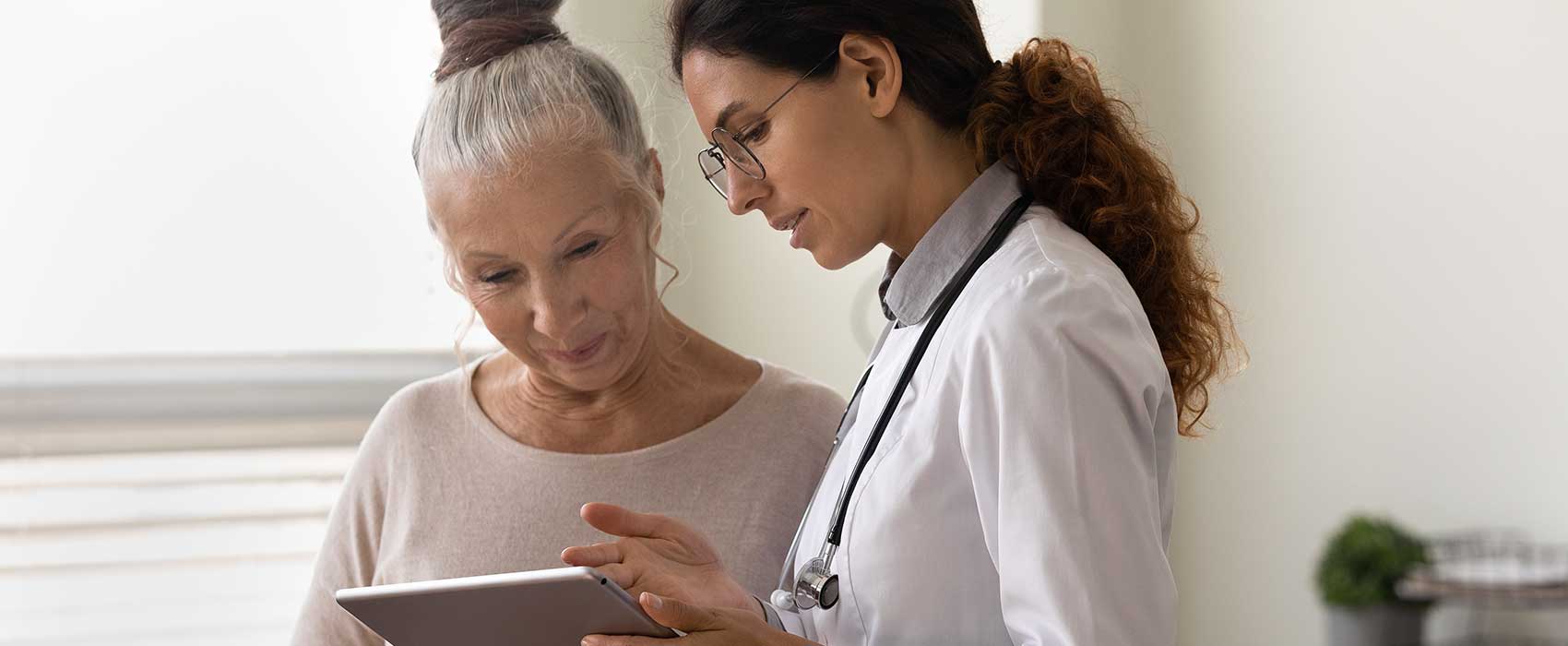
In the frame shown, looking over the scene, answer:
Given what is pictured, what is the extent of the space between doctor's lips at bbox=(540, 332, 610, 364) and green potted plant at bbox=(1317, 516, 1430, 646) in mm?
1205

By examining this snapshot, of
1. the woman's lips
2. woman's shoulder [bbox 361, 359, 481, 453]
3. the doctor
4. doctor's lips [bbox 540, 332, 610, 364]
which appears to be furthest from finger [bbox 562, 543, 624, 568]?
woman's shoulder [bbox 361, 359, 481, 453]

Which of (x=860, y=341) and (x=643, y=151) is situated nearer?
(x=643, y=151)

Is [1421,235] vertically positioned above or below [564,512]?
above

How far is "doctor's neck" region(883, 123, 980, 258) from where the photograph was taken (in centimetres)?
124

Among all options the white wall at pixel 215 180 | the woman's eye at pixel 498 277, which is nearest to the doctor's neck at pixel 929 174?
the woman's eye at pixel 498 277

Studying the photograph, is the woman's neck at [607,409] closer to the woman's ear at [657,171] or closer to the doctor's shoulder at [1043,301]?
the woman's ear at [657,171]

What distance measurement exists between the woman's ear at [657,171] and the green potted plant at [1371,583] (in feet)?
3.88

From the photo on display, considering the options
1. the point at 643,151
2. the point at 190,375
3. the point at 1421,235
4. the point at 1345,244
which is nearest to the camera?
the point at 643,151

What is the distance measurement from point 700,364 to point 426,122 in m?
0.48

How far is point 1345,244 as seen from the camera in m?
2.10

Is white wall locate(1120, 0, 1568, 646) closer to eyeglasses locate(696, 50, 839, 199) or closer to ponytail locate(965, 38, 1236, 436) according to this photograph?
ponytail locate(965, 38, 1236, 436)

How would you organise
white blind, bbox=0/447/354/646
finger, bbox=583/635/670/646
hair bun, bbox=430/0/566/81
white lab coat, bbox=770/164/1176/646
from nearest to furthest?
white lab coat, bbox=770/164/1176/646, finger, bbox=583/635/670/646, hair bun, bbox=430/0/566/81, white blind, bbox=0/447/354/646

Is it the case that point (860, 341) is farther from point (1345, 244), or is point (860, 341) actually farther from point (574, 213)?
point (574, 213)

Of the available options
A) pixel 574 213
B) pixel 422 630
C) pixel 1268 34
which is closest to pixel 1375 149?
pixel 1268 34
